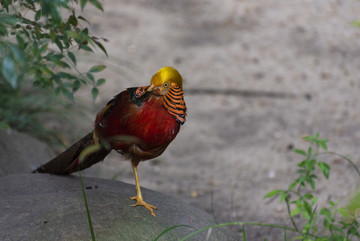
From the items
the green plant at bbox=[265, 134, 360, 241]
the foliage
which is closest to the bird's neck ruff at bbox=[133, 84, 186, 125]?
the foliage

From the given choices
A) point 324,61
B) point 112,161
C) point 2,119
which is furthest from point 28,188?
point 324,61

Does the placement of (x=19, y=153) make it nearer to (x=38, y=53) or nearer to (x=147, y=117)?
(x=38, y=53)

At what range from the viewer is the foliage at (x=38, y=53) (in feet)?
4.65

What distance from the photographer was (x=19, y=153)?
3.36m

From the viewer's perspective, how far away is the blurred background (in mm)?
4098

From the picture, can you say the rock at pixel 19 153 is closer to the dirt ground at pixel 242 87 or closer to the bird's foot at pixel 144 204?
the dirt ground at pixel 242 87

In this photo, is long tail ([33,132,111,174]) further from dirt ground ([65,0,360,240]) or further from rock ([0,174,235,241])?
dirt ground ([65,0,360,240])

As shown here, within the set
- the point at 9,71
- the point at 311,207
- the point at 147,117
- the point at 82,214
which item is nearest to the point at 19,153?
the point at 82,214

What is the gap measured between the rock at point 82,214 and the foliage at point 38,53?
1.42ft

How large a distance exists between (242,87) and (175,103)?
3.74 metres

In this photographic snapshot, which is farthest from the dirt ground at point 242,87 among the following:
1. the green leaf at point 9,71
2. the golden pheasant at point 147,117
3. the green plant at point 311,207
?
the green leaf at point 9,71

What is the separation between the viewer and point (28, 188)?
2404 mm

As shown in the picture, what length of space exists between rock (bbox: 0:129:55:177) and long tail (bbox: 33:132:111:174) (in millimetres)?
720

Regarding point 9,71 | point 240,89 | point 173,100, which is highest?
point 240,89
